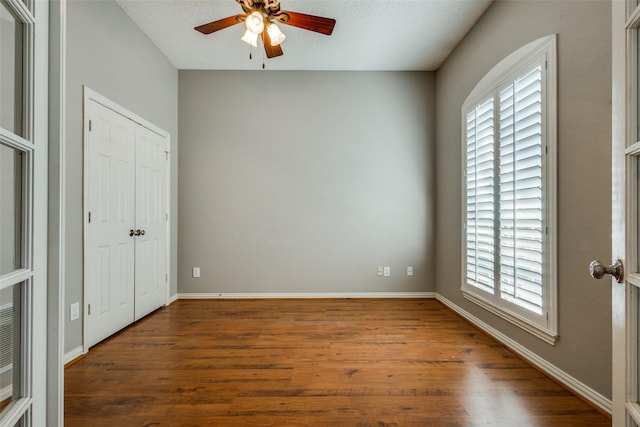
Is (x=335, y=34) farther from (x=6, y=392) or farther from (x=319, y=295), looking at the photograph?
(x=6, y=392)

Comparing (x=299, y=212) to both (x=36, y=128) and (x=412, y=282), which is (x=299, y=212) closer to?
(x=412, y=282)

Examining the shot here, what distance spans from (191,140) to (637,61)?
4097 mm

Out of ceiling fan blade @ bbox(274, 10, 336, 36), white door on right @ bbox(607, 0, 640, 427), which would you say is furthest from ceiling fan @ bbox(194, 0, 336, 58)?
white door on right @ bbox(607, 0, 640, 427)

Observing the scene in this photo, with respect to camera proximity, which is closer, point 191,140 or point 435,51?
point 435,51

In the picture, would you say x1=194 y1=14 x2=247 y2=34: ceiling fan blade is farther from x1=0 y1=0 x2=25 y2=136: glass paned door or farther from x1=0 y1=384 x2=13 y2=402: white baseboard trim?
x1=0 y1=384 x2=13 y2=402: white baseboard trim

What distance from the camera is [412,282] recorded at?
159 inches

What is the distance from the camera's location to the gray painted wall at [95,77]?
2.28 metres

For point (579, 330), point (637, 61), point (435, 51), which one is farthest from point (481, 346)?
point (435, 51)

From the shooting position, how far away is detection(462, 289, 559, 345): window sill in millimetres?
2051

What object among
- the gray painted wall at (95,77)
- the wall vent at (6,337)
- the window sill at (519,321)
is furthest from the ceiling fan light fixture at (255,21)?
the window sill at (519,321)

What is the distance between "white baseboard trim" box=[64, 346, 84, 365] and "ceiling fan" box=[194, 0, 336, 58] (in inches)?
104

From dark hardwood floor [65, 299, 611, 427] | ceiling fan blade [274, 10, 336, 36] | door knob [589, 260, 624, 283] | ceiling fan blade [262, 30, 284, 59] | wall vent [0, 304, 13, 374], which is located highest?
ceiling fan blade [274, 10, 336, 36]

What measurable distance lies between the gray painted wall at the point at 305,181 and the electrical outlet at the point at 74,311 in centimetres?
163

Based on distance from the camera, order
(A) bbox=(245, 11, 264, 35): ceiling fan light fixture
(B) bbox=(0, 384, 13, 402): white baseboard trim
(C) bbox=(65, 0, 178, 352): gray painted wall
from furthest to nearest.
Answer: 1. (C) bbox=(65, 0, 178, 352): gray painted wall
2. (A) bbox=(245, 11, 264, 35): ceiling fan light fixture
3. (B) bbox=(0, 384, 13, 402): white baseboard trim
